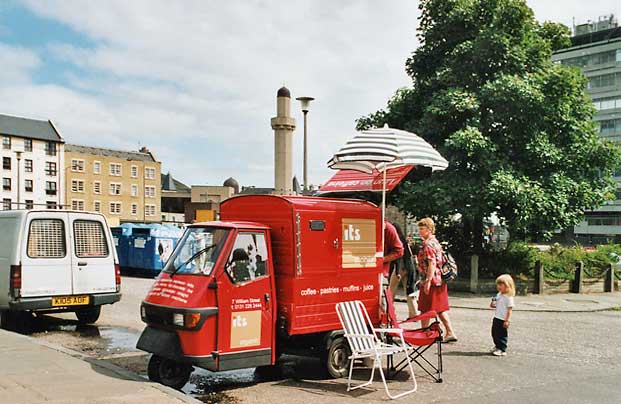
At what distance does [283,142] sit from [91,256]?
23779 millimetres

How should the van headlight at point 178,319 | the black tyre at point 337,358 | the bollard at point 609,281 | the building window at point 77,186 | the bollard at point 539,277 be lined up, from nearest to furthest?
the van headlight at point 178,319 < the black tyre at point 337,358 < the bollard at point 539,277 < the bollard at point 609,281 < the building window at point 77,186

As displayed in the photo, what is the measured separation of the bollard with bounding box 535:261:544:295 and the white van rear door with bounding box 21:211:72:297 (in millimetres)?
14725

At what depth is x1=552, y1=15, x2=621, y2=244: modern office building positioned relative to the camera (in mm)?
72750

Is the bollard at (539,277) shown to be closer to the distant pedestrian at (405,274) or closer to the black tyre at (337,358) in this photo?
the distant pedestrian at (405,274)

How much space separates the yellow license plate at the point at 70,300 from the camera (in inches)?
417

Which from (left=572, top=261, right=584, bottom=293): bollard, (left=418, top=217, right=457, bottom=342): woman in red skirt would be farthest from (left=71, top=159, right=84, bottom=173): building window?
(left=418, top=217, right=457, bottom=342): woman in red skirt

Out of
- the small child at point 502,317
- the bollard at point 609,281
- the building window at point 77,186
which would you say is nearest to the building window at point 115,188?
the building window at point 77,186

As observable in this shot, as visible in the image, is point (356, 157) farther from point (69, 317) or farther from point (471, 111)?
point (471, 111)

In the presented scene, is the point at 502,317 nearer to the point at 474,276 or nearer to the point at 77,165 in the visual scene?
the point at 474,276

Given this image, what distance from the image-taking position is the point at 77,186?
8994 centimetres

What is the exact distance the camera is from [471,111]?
18.9 metres

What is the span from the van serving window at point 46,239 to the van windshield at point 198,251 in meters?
4.29

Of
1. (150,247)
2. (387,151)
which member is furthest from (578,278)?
(150,247)

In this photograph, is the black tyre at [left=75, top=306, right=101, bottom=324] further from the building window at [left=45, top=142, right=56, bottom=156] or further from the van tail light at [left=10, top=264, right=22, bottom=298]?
the building window at [left=45, top=142, right=56, bottom=156]
